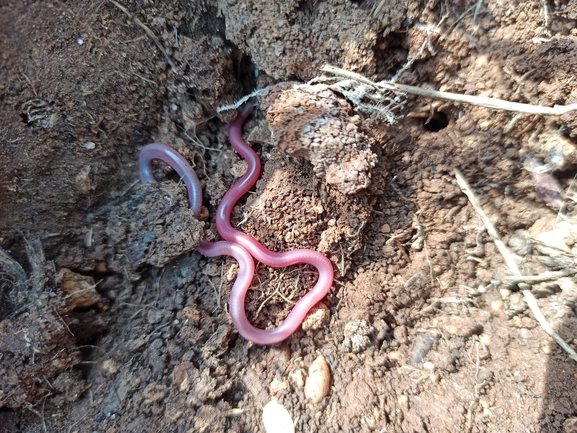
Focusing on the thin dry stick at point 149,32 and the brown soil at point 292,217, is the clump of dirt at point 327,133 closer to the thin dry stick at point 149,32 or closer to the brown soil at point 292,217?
the brown soil at point 292,217

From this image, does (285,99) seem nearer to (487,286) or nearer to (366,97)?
(366,97)

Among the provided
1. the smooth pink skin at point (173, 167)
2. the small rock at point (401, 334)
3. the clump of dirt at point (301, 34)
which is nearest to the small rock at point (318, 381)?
the small rock at point (401, 334)

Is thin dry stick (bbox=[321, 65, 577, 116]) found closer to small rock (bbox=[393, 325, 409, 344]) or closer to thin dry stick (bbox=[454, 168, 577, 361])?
thin dry stick (bbox=[454, 168, 577, 361])

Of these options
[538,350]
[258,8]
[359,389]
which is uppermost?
[258,8]

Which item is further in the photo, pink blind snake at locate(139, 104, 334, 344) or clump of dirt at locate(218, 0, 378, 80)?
pink blind snake at locate(139, 104, 334, 344)

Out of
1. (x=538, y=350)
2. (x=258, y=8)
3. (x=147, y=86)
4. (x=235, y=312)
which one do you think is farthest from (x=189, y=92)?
(x=538, y=350)

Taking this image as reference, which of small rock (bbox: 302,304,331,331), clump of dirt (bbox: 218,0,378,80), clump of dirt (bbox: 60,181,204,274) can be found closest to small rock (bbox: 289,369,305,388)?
small rock (bbox: 302,304,331,331)
